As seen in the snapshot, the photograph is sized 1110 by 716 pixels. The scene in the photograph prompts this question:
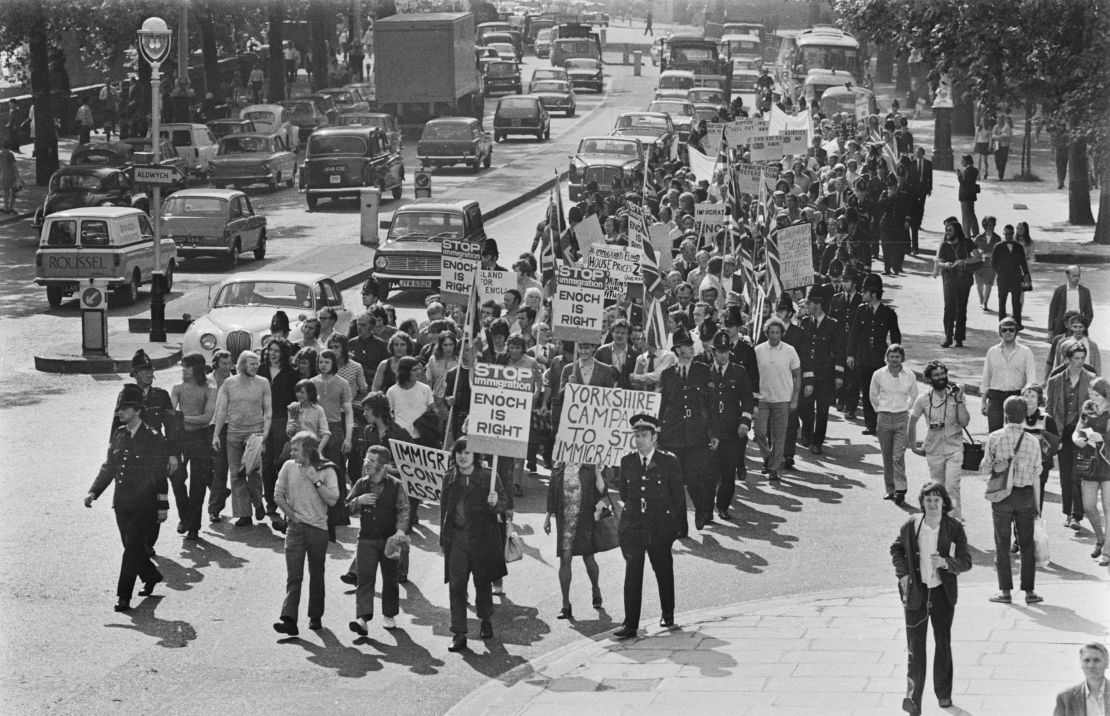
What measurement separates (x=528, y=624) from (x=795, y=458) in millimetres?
6069

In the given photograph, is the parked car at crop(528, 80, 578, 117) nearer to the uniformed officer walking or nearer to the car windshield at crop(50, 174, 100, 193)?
the car windshield at crop(50, 174, 100, 193)

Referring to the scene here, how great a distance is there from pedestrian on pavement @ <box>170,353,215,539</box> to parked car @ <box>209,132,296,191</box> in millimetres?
29890

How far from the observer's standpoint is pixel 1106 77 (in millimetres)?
26938

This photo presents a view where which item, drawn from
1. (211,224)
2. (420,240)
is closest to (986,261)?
(420,240)

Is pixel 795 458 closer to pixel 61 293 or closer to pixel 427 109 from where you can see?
pixel 61 293

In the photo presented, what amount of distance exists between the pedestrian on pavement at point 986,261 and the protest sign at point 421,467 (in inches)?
520

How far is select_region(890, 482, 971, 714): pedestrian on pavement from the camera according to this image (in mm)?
11242

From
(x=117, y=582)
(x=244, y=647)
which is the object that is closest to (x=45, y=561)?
(x=117, y=582)

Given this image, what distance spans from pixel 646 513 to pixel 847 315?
7723mm

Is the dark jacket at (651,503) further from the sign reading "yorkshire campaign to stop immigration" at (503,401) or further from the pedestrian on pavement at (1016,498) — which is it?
the pedestrian on pavement at (1016,498)

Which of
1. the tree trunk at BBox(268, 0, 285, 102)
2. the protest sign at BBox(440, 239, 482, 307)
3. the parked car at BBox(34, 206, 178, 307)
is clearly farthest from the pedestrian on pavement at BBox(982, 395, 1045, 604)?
the tree trunk at BBox(268, 0, 285, 102)

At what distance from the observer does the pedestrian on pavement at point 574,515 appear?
44.9 feet

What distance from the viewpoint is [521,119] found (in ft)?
196

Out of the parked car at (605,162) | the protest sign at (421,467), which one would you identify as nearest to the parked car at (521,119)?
the parked car at (605,162)
